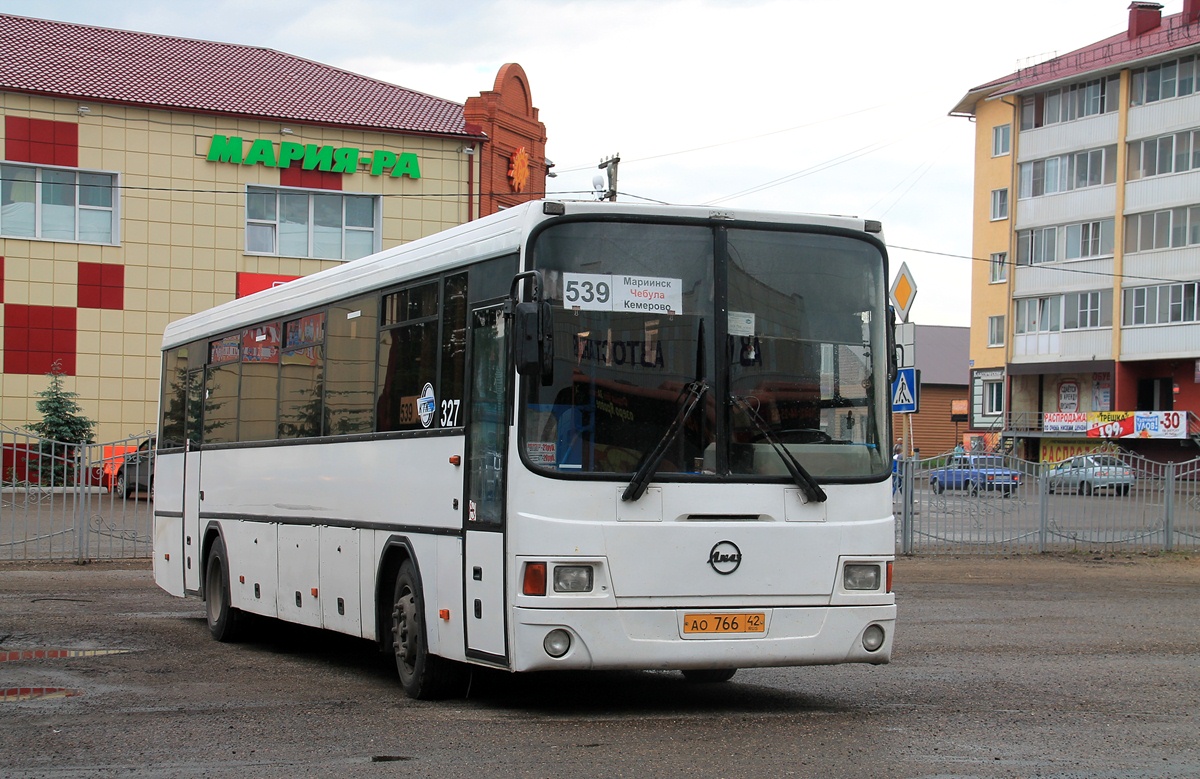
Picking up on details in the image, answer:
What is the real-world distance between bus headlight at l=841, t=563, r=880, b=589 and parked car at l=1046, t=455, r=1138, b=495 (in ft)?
55.2

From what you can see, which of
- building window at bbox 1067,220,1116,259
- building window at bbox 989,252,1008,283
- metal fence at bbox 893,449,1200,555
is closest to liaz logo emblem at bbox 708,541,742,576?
metal fence at bbox 893,449,1200,555

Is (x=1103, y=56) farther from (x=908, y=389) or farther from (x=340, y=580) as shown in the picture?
(x=340, y=580)

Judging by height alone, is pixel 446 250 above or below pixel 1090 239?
below

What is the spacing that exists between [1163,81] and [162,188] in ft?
132

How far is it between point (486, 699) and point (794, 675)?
8.72 feet

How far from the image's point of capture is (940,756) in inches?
303

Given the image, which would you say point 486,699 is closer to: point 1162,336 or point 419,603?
point 419,603

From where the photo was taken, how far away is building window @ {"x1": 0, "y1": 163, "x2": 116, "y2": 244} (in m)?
38.4

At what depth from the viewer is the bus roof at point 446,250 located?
8.84 m

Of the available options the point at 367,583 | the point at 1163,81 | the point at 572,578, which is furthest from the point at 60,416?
the point at 1163,81

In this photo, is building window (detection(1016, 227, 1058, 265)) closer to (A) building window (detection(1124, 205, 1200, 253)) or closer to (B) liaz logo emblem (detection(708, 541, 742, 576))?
(A) building window (detection(1124, 205, 1200, 253))

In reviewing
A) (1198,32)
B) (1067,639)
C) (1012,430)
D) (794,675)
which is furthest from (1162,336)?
(794,675)

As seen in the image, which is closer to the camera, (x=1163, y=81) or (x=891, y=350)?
(x=891, y=350)

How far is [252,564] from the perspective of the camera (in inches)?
514
